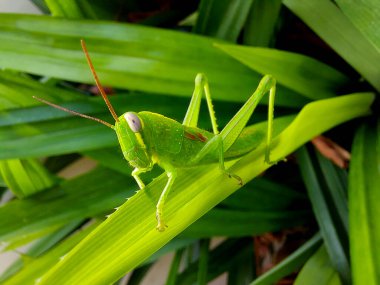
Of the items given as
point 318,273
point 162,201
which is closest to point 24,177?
point 162,201

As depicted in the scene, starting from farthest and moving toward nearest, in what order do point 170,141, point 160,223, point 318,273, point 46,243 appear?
1. point 46,243
2. point 318,273
3. point 170,141
4. point 160,223

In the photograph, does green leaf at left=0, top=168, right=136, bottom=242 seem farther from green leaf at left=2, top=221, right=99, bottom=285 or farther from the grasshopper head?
the grasshopper head

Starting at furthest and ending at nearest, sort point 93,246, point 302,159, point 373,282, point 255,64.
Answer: point 302,159 < point 255,64 < point 373,282 < point 93,246

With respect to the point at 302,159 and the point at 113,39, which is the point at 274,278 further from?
the point at 113,39

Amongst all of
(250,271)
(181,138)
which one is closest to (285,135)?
(181,138)

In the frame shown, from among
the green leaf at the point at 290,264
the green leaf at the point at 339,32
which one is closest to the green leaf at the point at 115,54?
the green leaf at the point at 339,32

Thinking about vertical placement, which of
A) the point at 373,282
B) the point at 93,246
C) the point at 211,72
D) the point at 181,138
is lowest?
the point at 373,282

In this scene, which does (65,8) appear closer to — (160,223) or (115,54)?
(115,54)
